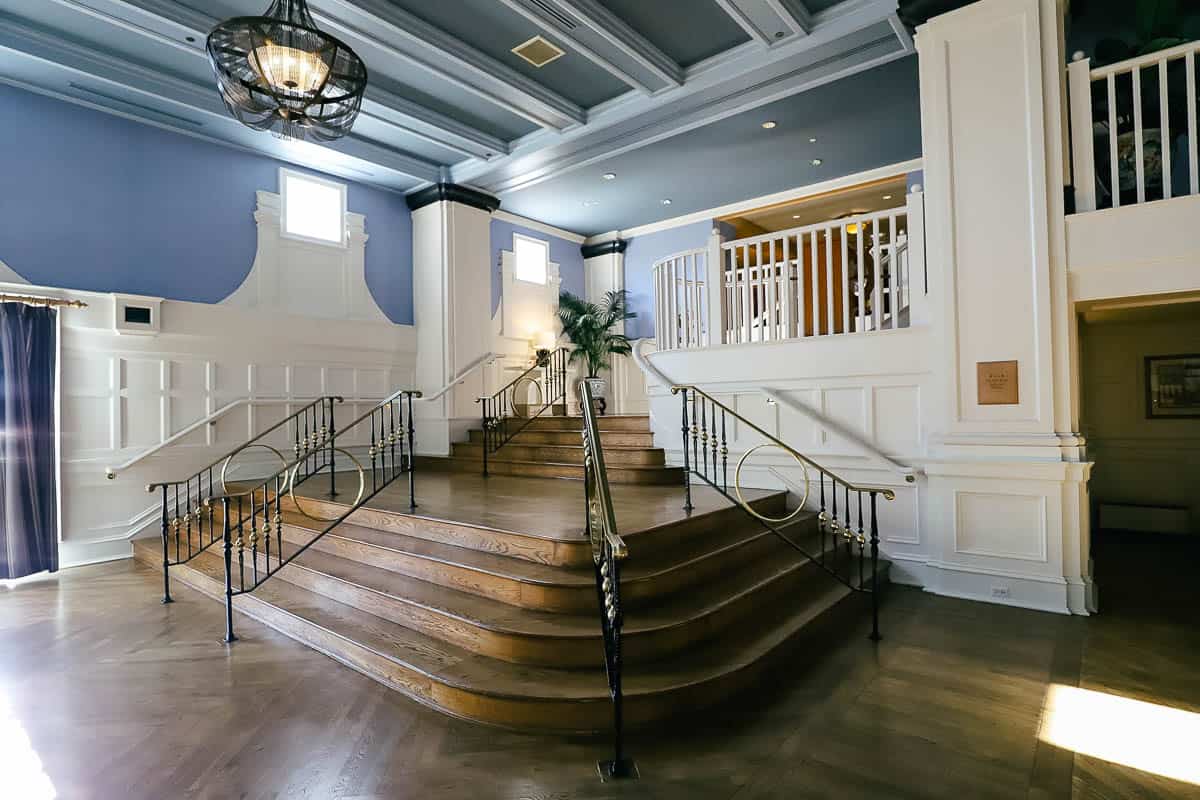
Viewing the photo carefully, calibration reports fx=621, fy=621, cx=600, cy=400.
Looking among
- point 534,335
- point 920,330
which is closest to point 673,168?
point 534,335

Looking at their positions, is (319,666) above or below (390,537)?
below

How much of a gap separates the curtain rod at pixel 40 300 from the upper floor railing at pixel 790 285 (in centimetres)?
587

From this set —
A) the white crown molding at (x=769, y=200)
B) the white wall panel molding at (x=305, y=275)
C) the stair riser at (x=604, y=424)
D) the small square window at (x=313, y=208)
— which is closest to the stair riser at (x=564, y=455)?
the stair riser at (x=604, y=424)

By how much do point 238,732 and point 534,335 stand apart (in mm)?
7975

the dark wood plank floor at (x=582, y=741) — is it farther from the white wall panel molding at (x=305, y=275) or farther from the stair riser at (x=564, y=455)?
the white wall panel molding at (x=305, y=275)

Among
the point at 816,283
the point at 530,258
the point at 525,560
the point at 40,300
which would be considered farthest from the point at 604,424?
the point at 40,300

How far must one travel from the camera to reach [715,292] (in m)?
6.44

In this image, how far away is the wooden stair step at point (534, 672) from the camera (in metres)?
2.83

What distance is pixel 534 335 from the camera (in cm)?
1037

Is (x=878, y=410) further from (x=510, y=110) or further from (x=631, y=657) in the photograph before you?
(x=510, y=110)

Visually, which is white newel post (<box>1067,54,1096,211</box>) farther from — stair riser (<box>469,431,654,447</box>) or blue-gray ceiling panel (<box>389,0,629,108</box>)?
stair riser (<box>469,431,654,447</box>)

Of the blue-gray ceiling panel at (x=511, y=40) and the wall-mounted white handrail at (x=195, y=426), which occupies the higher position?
the blue-gray ceiling panel at (x=511, y=40)

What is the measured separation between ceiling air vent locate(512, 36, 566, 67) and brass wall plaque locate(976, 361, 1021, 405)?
4.70 meters

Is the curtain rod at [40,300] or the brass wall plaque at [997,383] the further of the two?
the curtain rod at [40,300]
